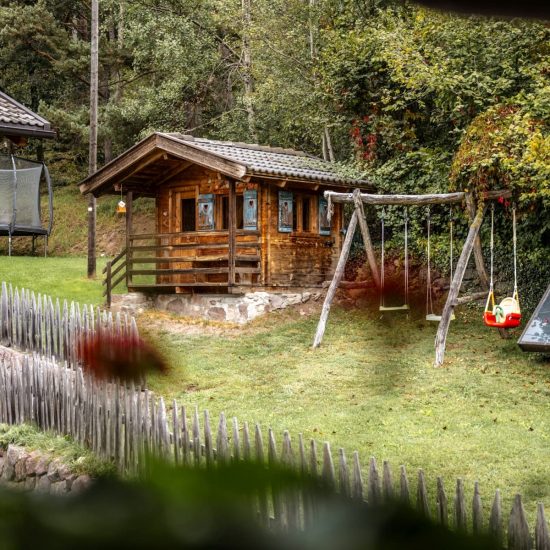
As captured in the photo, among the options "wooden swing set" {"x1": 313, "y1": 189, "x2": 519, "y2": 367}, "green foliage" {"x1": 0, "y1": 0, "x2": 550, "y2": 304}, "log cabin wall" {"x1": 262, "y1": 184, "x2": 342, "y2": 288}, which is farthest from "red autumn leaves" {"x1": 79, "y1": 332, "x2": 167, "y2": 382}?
"log cabin wall" {"x1": 262, "y1": 184, "x2": 342, "y2": 288}

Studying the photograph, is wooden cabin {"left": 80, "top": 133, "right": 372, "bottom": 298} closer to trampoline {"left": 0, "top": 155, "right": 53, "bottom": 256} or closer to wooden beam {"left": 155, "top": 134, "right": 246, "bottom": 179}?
wooden beam {"left": 155, "top": 134, "right": 246, "bottom": 179}

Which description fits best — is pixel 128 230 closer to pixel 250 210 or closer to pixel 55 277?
pixel 250 210

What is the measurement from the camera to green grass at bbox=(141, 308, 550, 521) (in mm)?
6719

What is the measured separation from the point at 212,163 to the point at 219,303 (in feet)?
8.74

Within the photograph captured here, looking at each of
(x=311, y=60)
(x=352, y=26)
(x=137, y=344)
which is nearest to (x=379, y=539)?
(x=137, y=344)

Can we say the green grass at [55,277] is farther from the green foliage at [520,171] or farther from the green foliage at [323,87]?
the green foliage at [520,171]

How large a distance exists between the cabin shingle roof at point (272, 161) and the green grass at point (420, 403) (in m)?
3.36

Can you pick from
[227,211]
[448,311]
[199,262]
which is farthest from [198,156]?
[448,311]

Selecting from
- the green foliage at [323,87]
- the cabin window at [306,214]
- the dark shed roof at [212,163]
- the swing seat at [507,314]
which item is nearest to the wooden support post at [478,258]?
the green foliage at [323,87]

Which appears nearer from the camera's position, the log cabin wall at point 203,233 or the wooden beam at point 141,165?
the wooden beam at point 141,165

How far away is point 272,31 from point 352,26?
315 centimetres

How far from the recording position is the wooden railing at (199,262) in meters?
15.4

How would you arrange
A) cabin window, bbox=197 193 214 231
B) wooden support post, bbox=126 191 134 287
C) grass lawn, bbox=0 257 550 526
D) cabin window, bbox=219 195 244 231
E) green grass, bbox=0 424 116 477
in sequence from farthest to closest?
cabin window, bbox=219 195 244 231, cabin window, bbox=197 193 214 231, wooden support post, bbox=126 191 134 287, green grass, bbox=0 424 116 477, grass lawn, bbox=0 257 550 526

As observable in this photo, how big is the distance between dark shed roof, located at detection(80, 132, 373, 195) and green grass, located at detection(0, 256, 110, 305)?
208 cm
